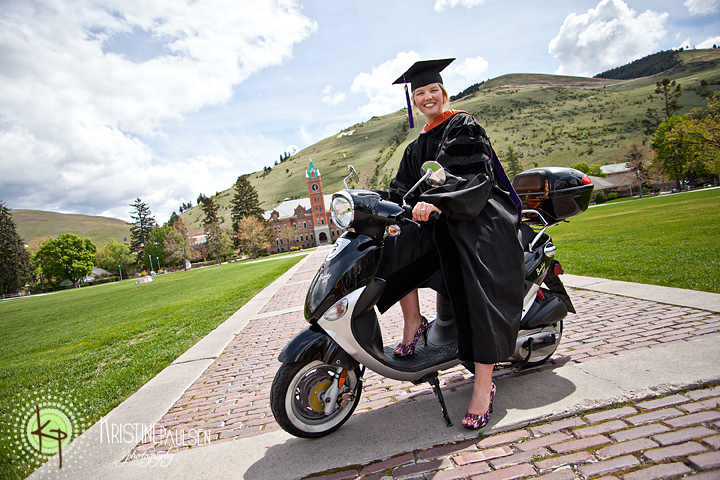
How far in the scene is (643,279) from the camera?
5.29 meters

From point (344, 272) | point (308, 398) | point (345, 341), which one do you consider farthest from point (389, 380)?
point (344, 272)

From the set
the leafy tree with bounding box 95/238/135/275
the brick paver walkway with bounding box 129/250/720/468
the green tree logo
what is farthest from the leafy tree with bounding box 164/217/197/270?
the green tree logo

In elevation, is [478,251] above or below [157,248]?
below

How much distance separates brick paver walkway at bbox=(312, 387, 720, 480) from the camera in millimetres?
1704

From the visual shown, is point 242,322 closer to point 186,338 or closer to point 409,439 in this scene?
point 186,338

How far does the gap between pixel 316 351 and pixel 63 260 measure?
262 feet

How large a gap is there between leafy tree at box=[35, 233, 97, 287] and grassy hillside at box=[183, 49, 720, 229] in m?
45.4

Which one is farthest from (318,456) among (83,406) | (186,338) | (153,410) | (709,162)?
(709,162)

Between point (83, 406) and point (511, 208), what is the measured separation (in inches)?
168

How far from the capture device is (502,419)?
2.29m

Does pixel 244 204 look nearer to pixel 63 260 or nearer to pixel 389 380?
pixel 63 260

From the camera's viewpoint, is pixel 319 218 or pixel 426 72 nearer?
pixel 426 72

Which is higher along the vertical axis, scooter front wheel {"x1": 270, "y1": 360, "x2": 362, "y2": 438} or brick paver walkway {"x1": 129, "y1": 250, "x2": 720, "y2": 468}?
scooter front wheel {"x1": 270, "y1": 360, "x2": 362, "y2": 438}

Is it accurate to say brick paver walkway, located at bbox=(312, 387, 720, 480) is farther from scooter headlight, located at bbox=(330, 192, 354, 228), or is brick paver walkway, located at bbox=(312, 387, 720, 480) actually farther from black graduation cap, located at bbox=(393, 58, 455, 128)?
black graduation cap, located at bbox=(393, 58, 455, 128)
